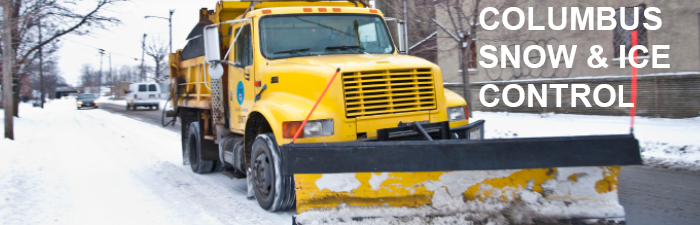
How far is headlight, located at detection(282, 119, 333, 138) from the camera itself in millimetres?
5121

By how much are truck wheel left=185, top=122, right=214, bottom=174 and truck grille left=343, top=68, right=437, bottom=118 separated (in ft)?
13.7

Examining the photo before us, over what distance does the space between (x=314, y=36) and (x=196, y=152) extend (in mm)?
3806

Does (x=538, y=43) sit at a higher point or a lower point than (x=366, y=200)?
higher

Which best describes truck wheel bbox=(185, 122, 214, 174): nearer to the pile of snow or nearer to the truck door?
the truck door

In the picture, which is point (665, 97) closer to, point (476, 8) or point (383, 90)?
point (476, 8)

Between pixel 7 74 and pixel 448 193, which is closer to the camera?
pixel 448 193

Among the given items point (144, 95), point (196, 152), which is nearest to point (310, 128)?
point (196, 152)

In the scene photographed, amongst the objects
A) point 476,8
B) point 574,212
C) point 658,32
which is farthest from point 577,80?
point 574,212

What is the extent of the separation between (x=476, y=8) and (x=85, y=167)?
10.3 m

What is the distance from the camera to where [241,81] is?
678cm

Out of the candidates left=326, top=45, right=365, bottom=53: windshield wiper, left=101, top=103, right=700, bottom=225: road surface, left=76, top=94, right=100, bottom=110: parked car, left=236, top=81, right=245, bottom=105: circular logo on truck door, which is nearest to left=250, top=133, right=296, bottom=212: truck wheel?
left=236, top=81, right=245, bottom=105: circular logo on truck door

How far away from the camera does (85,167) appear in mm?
9844

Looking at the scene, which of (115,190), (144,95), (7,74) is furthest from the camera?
(144,95)

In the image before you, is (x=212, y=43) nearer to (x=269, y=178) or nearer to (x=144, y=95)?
(x=269, y=178)
